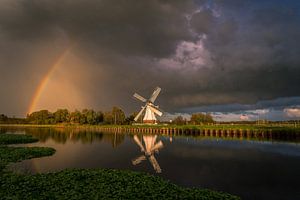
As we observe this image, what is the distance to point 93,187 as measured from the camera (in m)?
14.9

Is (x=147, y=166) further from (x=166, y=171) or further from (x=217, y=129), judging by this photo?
(x=217, y=129)

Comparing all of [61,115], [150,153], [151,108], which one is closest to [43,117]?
[61,115]

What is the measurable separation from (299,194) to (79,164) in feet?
61.4

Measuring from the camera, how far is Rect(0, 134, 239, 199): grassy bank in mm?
13302

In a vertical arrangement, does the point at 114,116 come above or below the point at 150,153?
above

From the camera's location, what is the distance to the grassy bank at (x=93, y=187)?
13.3 meters

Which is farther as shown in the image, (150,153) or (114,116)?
(114,116)

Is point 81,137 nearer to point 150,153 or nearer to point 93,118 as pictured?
point 150,153

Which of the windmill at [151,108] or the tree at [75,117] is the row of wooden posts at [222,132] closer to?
the windmill at [151,108]

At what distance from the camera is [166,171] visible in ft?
73.9

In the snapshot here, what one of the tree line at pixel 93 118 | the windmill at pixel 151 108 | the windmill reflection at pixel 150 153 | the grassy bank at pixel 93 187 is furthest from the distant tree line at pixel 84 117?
the grassy bank at pixel 93 187

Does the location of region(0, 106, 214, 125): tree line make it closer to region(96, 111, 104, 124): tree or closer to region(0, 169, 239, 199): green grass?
region(96, 111, 104, 124): tree

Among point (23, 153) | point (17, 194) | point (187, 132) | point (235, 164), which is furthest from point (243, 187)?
point (187, 132)

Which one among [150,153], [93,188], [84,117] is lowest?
[93,188]
